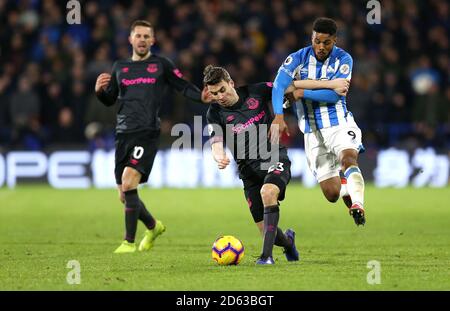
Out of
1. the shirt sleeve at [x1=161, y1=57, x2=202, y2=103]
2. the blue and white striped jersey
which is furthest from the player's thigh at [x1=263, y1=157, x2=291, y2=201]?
the shirt sleeve at [x1=161, y1=57, x2=202, y2=103]

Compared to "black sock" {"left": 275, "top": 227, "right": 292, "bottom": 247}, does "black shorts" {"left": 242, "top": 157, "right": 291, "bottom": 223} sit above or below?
above

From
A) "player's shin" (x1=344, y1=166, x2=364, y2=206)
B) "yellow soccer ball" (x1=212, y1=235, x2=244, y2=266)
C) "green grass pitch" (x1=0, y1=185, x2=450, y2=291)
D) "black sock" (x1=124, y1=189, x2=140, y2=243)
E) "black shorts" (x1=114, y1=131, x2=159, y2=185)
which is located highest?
"black shorts" (x1=114, y1=131, x2=159, y2=185)

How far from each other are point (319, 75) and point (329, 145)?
730 millimetres

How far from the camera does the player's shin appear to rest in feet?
28.6

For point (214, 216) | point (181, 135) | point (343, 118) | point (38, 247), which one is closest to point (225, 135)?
point (343, 118)

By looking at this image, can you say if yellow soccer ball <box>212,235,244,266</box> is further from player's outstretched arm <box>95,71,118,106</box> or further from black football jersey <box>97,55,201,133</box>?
player's outstretched arm <box>95,71,118,106</box>

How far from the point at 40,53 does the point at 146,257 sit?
40.9 ft

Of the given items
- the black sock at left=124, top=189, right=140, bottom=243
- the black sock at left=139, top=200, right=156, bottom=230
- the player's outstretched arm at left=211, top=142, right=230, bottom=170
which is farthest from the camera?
the black sock at left=139, top=200, right=156, bottom=230

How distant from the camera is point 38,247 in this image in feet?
33.8

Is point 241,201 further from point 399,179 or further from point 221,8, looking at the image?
point 221,8

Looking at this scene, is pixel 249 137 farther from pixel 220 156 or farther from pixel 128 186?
pixel 128 186

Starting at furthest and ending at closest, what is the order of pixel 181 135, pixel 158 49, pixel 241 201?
pixel 158 49 < pixel 181 135 < pixel 241 201

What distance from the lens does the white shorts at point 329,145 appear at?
952 cm

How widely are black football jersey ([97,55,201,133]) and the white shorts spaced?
1318 millimetres
